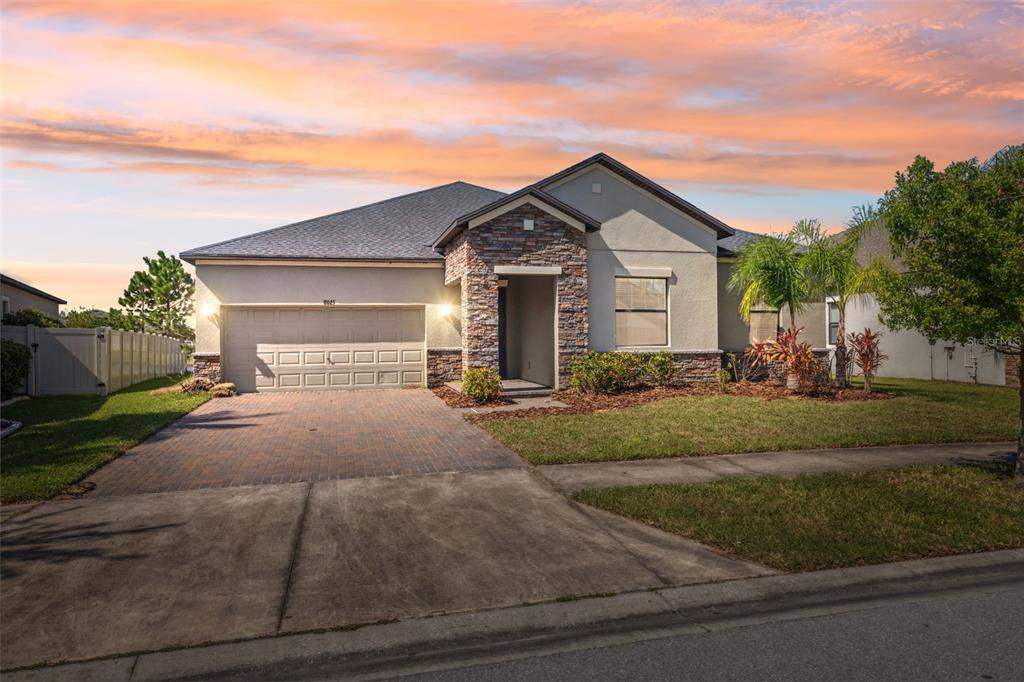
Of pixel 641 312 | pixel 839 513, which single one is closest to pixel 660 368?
pixel 641 312

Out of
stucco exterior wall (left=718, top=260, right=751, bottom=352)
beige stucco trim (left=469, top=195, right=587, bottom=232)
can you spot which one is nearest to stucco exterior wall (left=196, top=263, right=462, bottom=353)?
beige stucco trim (left=469, top=195, right=587, bottom=232)

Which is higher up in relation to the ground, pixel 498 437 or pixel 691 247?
pixel 691 247

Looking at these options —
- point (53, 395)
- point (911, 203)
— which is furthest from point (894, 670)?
point (53, 395)

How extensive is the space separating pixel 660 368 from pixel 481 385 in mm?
5244

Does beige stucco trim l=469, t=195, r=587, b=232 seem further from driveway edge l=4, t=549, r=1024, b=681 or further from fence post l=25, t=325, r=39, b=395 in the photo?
driveway edge l=4, t=549, r=1024, b=681

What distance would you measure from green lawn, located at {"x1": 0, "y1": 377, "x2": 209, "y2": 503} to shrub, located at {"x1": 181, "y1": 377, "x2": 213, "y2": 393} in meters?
0.41

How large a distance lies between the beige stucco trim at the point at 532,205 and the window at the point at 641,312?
2.32 m

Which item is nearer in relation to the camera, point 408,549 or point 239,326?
point 408,549

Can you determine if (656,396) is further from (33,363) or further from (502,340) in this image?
(33,363)

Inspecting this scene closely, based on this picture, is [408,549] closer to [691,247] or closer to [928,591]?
[928,591]

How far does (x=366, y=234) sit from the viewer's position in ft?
69.4

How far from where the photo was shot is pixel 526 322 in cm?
2103

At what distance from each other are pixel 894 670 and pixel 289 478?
273 inches

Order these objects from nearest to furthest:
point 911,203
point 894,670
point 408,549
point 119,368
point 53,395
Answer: point 894,670
point 408,549
point 911,203
point 53,395
point 119,368
